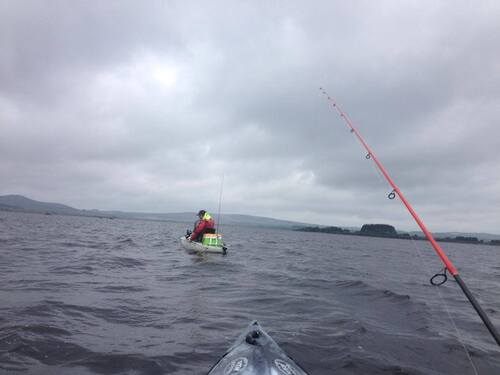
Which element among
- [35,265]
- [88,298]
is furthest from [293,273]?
[35,265]

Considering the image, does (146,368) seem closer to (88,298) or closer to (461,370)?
(88,298)

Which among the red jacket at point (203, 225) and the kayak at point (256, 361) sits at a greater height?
the red jacket at point (203, 225)

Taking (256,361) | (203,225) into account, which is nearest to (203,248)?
(203,225)

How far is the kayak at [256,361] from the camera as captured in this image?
3848mm

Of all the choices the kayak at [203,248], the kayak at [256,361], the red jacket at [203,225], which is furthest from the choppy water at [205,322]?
the red jacket at [203,225]

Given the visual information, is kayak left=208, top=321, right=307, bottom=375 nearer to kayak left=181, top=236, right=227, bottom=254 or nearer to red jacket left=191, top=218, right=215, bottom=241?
kayak left=181, top=236, right=227, bottom=254

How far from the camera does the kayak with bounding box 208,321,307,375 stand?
151 inches

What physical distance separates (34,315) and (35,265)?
24.6ft

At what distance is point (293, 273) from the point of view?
1680cm

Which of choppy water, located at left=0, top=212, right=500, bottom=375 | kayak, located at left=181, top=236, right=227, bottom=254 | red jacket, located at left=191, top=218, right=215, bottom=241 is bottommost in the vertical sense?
choppy water, located at left=0, top=212, right=500, bottom=375

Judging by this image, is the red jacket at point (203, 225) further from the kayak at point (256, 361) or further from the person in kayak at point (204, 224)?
the kayak at point (256, 361)

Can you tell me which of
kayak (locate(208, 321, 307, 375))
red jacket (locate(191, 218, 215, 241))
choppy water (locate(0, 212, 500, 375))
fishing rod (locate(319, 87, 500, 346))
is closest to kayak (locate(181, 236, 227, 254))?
red jacket (locate(191, 218, 215, 241))

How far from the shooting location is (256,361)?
4.01 meters

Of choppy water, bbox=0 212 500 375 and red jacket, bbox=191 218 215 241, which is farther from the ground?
red jacket, bbox=191 218 215 241
